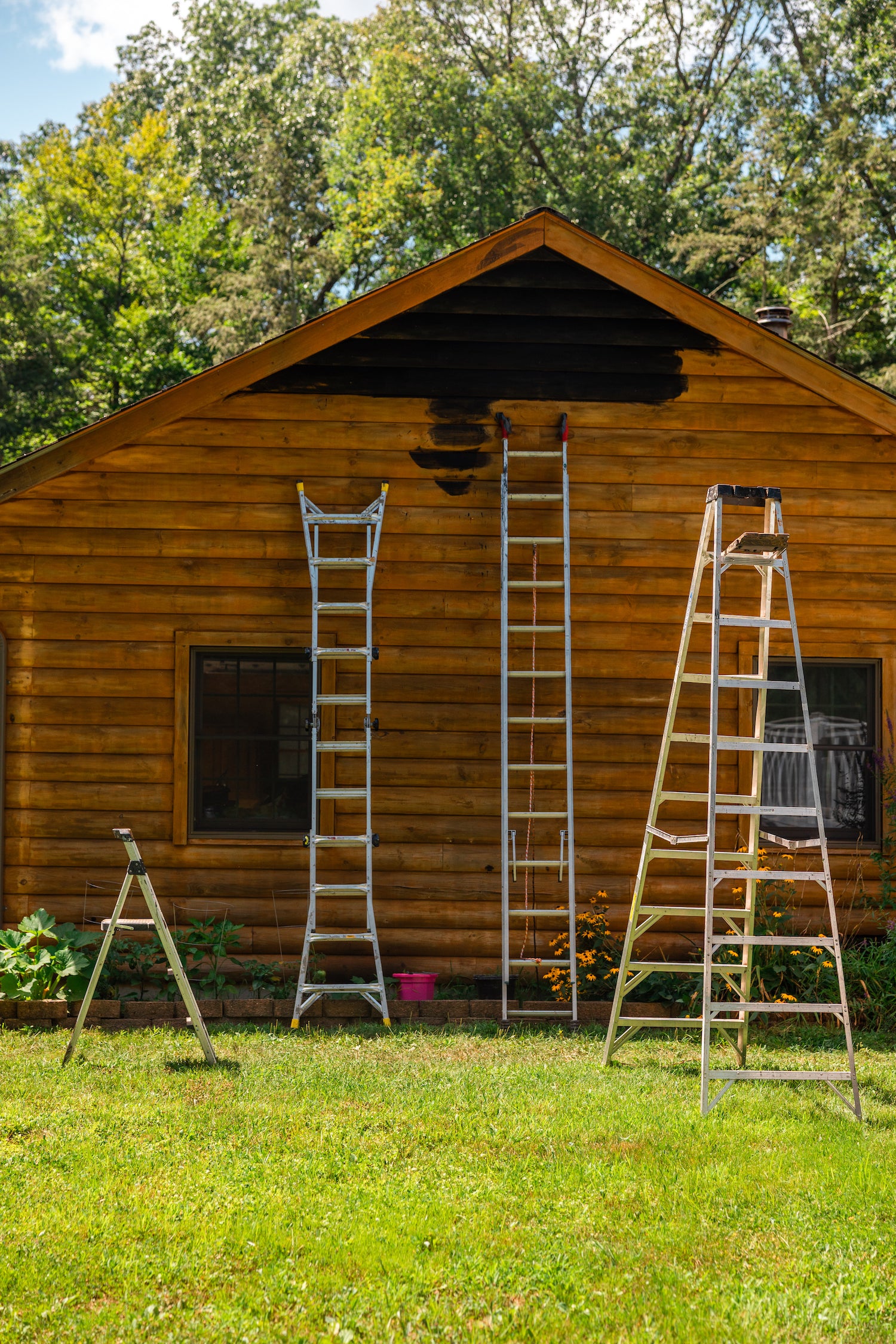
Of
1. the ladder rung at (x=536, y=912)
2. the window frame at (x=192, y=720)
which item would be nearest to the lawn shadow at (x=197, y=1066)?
the ladder rung at (x=536, y=912)

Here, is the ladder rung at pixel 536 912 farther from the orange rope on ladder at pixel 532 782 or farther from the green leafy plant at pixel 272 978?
the green leafy plant at pixel 272 978

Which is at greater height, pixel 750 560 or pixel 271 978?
pixel 750 560

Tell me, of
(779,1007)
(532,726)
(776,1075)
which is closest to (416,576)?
(532,726)

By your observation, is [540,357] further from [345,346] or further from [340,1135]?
[340,1135]

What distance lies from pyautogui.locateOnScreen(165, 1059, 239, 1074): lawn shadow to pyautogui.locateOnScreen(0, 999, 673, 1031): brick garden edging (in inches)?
39.5

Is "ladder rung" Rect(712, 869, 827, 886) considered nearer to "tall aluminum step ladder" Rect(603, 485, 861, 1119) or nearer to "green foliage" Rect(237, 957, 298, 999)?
"tall aluminum step ladder" Rect(603, 485, 861, 1119)

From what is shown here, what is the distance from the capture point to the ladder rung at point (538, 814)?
7.96 metres

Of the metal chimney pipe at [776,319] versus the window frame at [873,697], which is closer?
the window frame at [873,697]

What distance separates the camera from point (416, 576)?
344 inches

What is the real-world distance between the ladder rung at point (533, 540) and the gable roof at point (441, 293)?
195cm

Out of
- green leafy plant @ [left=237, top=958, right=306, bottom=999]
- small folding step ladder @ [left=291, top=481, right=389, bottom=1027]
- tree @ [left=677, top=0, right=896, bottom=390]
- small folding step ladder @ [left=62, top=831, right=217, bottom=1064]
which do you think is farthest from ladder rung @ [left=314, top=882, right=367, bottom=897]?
tree @ [left=677, top=0, right=896, bottom=390]

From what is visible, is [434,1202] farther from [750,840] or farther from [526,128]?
[526,128]

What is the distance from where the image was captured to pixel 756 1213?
4.43 m

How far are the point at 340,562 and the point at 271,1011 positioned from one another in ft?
10.4
